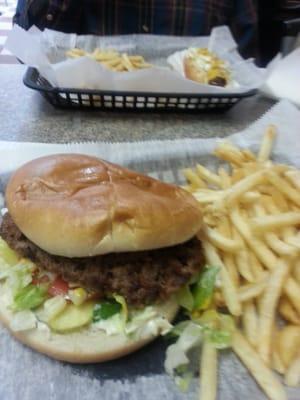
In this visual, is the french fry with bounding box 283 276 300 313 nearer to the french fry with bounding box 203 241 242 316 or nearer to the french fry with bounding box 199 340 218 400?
the french fry with bounding box 203 241 242 316

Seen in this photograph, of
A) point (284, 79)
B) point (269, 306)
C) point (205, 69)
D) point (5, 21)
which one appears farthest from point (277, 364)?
point (5, 21)

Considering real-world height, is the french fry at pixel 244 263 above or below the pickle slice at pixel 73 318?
above

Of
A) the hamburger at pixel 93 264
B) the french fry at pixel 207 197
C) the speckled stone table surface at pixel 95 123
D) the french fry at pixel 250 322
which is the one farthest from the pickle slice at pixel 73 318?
the speckled stone table surface at pixel 95 123

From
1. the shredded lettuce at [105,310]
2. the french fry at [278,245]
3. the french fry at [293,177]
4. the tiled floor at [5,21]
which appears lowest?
the tiled floor at [5,21]

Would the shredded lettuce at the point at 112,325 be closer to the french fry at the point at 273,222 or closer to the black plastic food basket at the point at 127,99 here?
the french fry at the point at 273,222

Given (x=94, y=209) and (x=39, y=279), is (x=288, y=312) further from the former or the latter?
(x=39, y=279)

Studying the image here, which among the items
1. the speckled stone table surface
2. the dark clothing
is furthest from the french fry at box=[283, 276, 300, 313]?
the dark clothing
